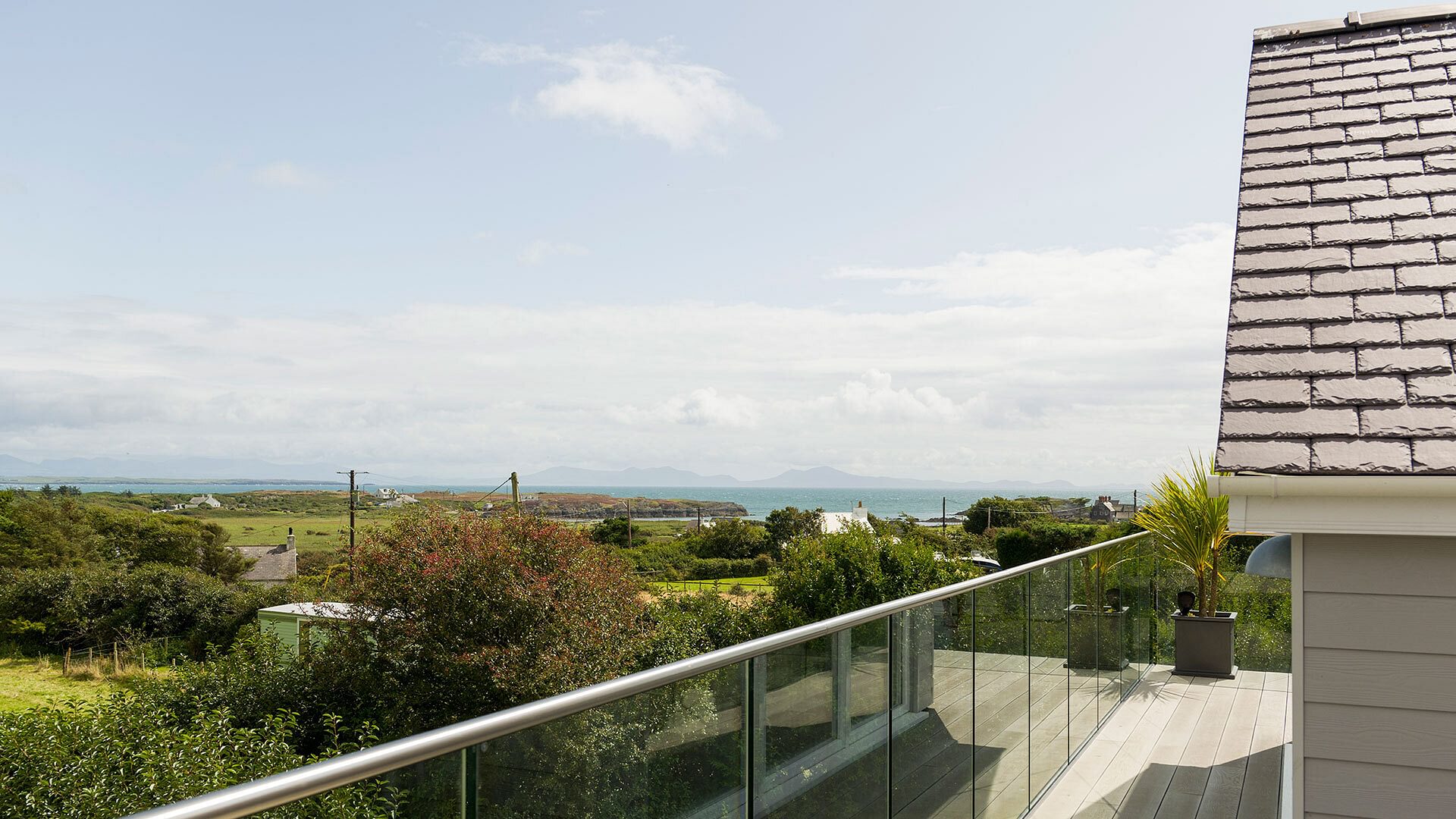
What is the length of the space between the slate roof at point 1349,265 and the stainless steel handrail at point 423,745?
5.01ft

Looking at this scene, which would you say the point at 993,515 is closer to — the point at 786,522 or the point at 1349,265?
the point at 786,522

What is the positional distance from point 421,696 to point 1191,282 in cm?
2099

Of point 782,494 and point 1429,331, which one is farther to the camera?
point 782,494

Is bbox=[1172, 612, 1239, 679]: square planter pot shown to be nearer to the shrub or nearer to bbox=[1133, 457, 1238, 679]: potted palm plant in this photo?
bbox=[1133, 457, 1238, 679]: potted palm plant

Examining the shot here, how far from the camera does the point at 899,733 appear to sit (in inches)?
117

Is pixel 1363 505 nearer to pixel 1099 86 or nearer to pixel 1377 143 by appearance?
pixel 1377 143

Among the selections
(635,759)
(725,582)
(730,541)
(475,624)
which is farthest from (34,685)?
(635,759)

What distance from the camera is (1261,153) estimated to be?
3.62 meters

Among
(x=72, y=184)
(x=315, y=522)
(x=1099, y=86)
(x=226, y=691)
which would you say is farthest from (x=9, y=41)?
(x=1099, y=86)

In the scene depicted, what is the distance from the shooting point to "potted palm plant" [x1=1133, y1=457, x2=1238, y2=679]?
7.11 meters

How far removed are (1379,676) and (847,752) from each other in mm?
1358

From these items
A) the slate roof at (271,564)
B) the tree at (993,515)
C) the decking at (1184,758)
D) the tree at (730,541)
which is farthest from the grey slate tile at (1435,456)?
the slate roof at (271,564)

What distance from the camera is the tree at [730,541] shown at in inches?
1775

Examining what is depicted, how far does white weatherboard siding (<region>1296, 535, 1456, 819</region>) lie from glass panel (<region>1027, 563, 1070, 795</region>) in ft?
6.45
